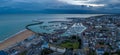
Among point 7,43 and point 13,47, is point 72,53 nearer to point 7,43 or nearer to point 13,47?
point 13,47

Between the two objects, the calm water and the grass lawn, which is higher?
the grass lawn

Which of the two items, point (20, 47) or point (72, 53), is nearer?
point (72, 53)

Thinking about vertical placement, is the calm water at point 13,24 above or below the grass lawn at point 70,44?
below

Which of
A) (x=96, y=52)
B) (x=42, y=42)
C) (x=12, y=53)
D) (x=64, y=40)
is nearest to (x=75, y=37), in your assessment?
(x=64, y=40)

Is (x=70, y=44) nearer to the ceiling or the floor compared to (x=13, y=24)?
nearer to the ceiling

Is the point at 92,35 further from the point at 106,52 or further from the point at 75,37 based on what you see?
the point at 106,52

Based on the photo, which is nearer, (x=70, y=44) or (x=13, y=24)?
(x=70, y=44)

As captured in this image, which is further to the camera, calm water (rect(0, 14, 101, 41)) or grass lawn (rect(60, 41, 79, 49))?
calm water (rect(0, 14, 101, 41))

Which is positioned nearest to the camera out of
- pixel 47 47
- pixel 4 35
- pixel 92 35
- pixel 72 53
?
pixel 72 53

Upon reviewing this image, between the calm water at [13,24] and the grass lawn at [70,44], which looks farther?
the calm water at [13,24]

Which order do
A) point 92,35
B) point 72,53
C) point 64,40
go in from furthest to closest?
point 92,35 < point 64,40 < point 72,53
